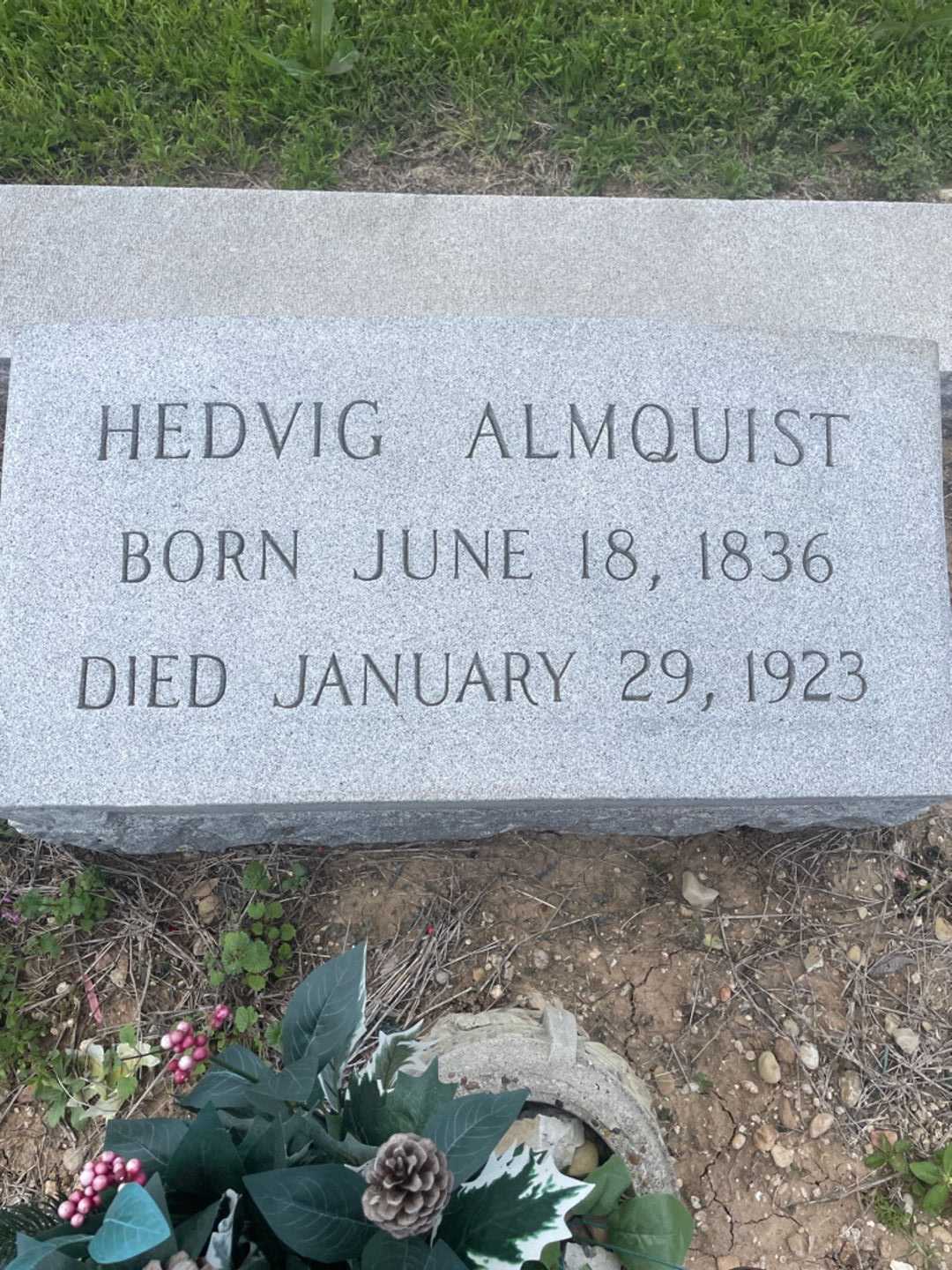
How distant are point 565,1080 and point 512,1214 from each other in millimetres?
533

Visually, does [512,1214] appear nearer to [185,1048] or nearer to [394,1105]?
[394,1105]

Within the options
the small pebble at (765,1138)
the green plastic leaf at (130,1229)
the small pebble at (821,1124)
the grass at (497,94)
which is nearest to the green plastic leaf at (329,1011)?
the green plastic leaf at (130,1229)

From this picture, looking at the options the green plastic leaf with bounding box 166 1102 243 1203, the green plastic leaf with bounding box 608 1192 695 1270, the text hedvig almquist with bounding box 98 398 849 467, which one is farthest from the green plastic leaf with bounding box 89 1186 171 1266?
the text hedvig almquist with bounding box 98 398 849 467

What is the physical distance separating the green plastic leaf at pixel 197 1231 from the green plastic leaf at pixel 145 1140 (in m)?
0.10

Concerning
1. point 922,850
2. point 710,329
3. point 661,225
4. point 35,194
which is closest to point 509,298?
point 661,225

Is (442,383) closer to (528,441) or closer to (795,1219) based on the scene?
(528,441)

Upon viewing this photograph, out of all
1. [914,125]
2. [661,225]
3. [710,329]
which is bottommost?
[710,329]

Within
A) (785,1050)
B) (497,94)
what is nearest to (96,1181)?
(785,1050)

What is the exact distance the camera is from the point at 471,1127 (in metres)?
1.28

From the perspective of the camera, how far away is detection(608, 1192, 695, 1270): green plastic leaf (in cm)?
162

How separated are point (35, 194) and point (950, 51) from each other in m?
3.26

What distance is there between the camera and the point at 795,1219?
2.19 meters

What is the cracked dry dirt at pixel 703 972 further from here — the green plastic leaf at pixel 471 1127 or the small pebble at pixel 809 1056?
the green plastic leaf at pixel 471 1127

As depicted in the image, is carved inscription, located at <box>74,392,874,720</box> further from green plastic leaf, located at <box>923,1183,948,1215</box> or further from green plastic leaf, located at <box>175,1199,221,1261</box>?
green plastic leaf, located at <box>923,1183,948,1215</box>
